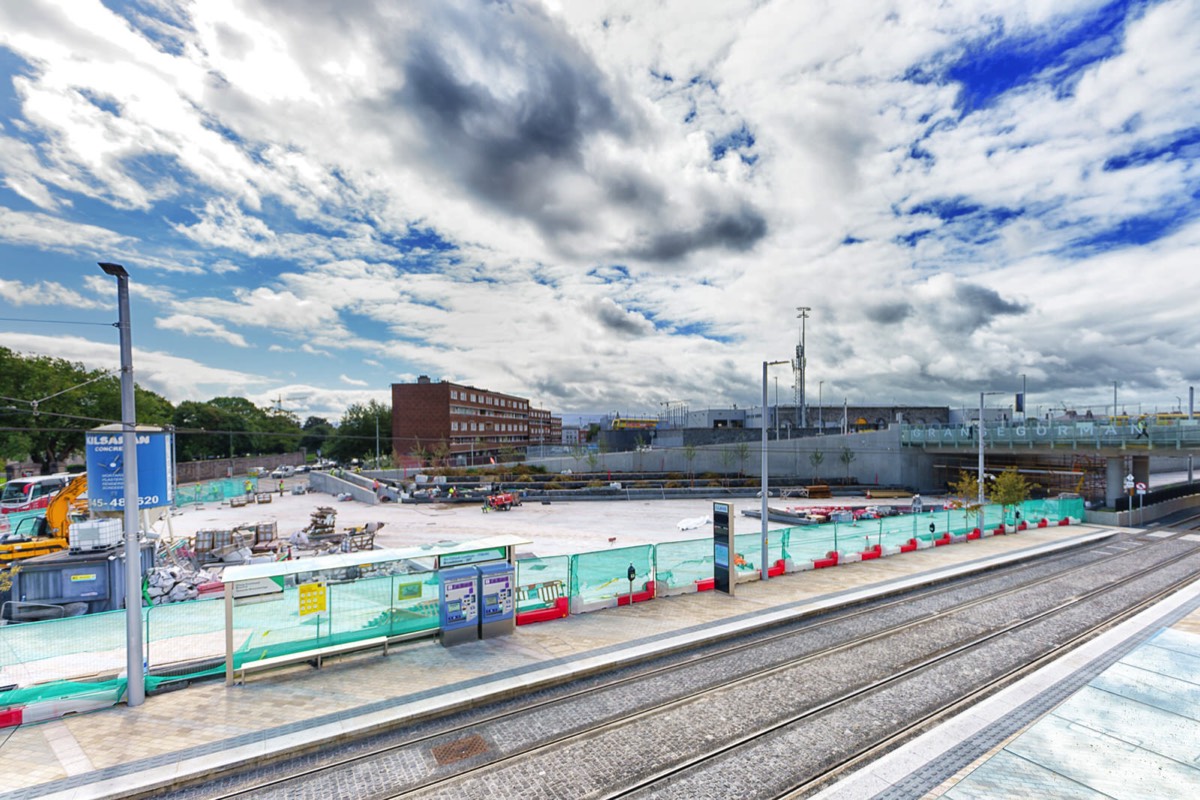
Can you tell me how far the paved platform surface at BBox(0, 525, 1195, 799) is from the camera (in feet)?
26.3

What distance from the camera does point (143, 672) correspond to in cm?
1012

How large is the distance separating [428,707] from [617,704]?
3.33m

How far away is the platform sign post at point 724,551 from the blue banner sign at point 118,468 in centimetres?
1442

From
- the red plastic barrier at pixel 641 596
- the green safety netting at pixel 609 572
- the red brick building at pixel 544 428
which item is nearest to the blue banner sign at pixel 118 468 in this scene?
the green safety netting at pixel 609 572

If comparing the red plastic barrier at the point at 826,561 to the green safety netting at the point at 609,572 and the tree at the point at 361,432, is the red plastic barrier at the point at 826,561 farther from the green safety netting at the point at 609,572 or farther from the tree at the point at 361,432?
the tree at the point at 361,432

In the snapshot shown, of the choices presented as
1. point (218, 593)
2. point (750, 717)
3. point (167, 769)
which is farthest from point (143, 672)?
point (750, 717)

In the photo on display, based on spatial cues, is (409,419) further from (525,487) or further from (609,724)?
(609,724)

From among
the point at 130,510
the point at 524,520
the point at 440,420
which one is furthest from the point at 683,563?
the point at 440,420

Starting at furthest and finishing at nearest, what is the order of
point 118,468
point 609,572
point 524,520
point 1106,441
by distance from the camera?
1. point 1106,441
2. point 524,520
3. point 609,572
4. point 118,468

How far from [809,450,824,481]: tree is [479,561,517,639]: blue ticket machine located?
169ft

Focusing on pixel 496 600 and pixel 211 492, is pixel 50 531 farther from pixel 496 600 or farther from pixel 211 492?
pixel 496 600

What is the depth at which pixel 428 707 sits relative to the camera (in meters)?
9.70

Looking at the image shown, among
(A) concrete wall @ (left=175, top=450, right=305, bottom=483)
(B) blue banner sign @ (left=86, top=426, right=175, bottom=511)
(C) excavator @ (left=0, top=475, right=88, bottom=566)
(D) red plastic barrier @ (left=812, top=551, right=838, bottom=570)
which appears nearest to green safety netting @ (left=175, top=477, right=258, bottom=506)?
(C) excavator @ (left=0, top=475, right=88, bottom=566)

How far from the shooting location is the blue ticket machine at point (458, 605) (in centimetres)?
1256
